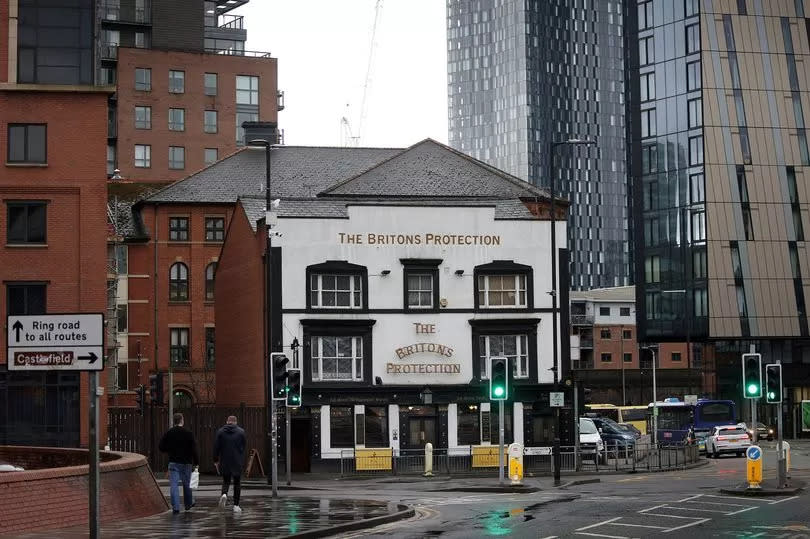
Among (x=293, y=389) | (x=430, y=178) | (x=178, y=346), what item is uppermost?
(x=430, y=178)

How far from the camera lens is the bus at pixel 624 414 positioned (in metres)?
94.1

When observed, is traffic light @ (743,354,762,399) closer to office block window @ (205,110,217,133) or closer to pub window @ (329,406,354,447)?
pub window @ (329,406,354,447)

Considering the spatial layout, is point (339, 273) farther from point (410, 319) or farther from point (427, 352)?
point (427, 352)

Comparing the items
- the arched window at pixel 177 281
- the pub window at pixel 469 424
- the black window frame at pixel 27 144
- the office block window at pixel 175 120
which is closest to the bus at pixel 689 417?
the pub window at pixel 469 424

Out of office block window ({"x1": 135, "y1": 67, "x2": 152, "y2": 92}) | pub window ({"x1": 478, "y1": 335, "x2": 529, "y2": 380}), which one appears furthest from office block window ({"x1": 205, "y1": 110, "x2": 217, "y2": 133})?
pub window ({"x1": 478, "y1": 335, "x2": 529, "y2": 380})

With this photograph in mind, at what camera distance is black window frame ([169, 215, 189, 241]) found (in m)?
86.3

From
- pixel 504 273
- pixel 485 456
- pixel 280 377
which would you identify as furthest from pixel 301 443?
pixel 280 377

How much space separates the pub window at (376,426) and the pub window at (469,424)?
289cm

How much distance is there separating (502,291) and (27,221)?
18166 mm

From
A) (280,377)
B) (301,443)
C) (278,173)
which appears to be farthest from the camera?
(278,173)

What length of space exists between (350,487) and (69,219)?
17.1m

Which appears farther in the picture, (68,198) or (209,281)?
(209,281)

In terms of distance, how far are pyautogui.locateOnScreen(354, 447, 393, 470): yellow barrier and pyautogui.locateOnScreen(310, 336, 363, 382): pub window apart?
355 cm

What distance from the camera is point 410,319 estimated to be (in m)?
53.4
